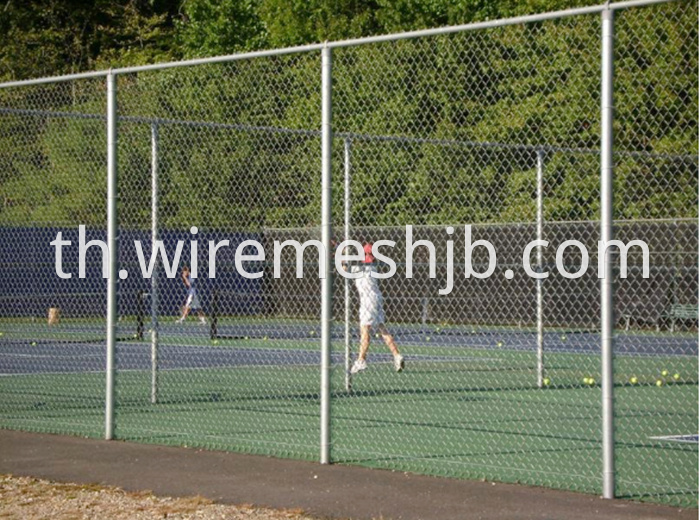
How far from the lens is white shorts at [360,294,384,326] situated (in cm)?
1641

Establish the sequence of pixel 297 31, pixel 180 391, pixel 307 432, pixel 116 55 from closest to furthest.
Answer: pixel 307 432, pixel 180 391, pixel 297 31, pixel 116 55

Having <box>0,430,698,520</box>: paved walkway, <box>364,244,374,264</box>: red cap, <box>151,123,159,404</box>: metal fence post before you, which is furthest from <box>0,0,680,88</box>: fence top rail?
<box>364,244,374,264</box>: red cap

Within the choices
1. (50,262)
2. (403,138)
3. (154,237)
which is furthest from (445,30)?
(50,262)

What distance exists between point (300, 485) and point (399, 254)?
15570 millimetres

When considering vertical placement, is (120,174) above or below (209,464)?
above

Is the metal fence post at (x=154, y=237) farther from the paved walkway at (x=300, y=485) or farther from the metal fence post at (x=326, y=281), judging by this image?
the metal fence post at (x=326, y=281)

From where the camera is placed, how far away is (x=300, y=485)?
9.02m

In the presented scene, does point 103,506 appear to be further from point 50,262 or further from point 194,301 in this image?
point 50,262

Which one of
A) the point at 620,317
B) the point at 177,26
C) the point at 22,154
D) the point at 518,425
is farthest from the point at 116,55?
the point at 518,425

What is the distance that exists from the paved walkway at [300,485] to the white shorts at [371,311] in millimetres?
5745

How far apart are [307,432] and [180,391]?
4.15 meters

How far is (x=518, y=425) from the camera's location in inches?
487

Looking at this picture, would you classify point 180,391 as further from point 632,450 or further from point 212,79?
point 212,79

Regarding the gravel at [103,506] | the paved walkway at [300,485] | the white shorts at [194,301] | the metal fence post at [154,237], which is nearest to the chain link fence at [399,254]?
the metal fence post at [154,237]
